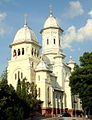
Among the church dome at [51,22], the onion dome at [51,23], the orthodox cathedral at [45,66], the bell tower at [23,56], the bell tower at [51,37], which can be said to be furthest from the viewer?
the church dome at [51,22]

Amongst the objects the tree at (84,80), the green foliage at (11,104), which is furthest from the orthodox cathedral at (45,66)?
the green foliage at (11,104)

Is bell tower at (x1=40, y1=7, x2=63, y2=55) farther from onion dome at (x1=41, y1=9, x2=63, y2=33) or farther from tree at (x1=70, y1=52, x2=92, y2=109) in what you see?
tree at (x1=70, y1=52, x2=92, y2=109)

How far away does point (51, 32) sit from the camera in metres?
74.9

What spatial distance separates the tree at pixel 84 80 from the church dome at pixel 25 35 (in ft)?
58.0

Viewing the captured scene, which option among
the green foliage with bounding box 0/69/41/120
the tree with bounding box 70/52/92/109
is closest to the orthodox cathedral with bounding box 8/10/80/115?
the tree with bounding box 70/52/92/109

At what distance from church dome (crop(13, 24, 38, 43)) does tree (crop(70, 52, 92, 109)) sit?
58.0 ft

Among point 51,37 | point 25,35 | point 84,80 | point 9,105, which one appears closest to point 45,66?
point 25,35

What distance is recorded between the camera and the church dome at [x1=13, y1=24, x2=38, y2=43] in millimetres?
65037

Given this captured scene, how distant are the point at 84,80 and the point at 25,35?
2119 cm

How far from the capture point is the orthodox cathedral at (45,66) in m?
61.9

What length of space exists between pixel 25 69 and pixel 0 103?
2405cm

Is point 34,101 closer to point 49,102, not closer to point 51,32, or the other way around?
point 49,102

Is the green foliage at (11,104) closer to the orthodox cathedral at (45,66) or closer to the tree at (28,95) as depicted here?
the tree at (28,95)

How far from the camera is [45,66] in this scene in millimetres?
63250
